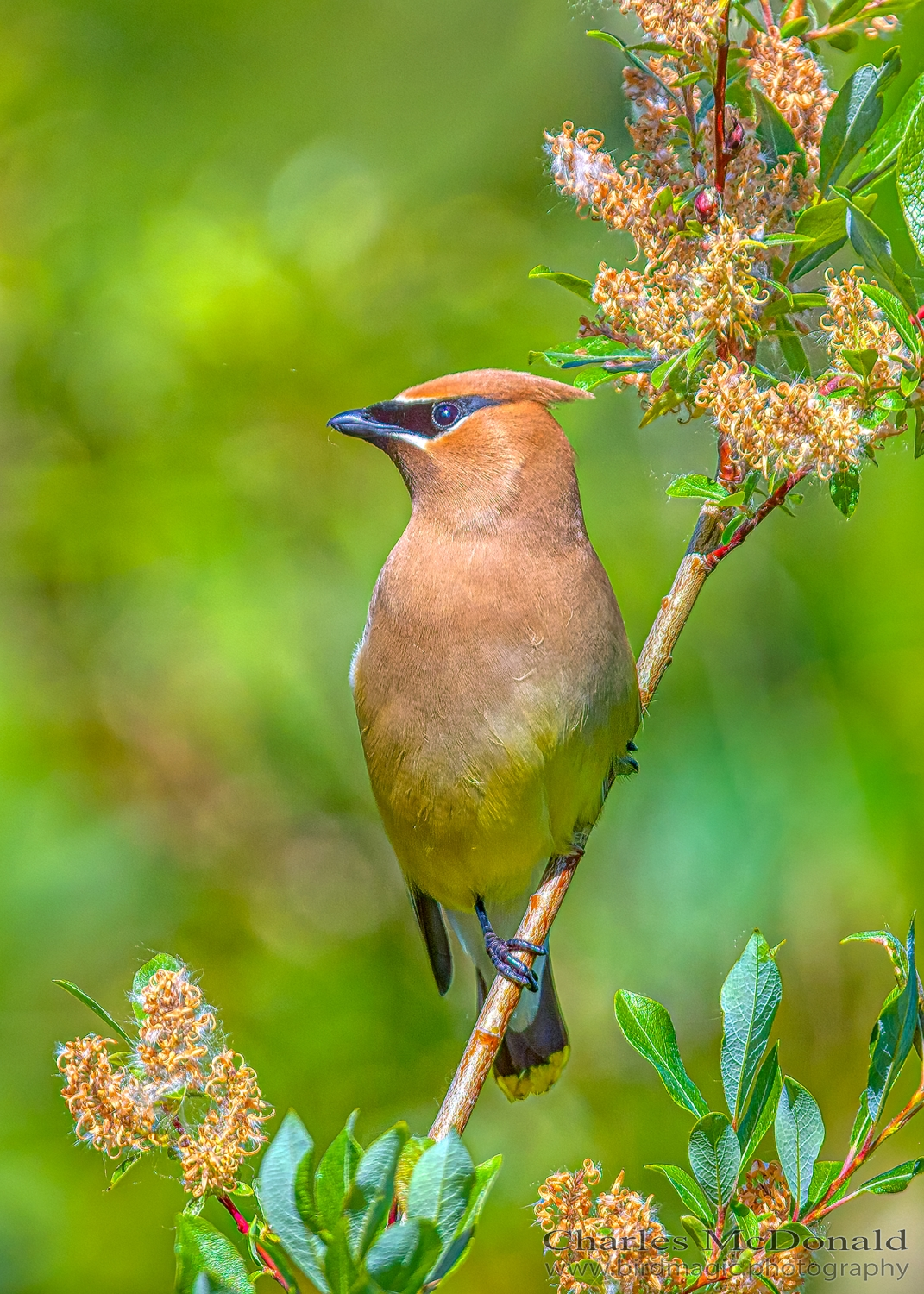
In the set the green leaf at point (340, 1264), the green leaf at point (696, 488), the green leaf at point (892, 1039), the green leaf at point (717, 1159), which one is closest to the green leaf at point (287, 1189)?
the green leaf at point (340, 1264)

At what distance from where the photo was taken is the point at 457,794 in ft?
9.61

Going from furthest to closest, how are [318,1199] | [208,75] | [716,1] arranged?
[208,75]
[716,1]
[318,1199]

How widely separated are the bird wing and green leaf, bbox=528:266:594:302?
1918mm

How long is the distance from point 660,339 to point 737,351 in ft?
0.58

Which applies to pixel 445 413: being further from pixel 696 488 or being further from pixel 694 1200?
pixel 694 1200

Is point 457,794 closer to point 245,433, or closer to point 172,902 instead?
point 172,902

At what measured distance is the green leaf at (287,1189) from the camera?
4.66ft

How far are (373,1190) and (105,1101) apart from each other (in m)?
0.47

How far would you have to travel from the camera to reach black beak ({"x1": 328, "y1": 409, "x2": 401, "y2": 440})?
2.89m

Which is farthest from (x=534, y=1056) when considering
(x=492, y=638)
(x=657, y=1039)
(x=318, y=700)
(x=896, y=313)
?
(x=896, y=313)

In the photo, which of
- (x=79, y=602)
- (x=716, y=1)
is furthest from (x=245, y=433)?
(x=716, y=1)

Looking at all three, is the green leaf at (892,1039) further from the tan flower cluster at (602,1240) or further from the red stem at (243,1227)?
the red stem at (243,1227)

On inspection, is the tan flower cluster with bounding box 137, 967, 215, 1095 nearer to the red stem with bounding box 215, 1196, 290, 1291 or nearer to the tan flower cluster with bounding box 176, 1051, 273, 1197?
the tan flower cluster with bounding box 176, 1051, 273, 1197

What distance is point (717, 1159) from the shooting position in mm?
1743
